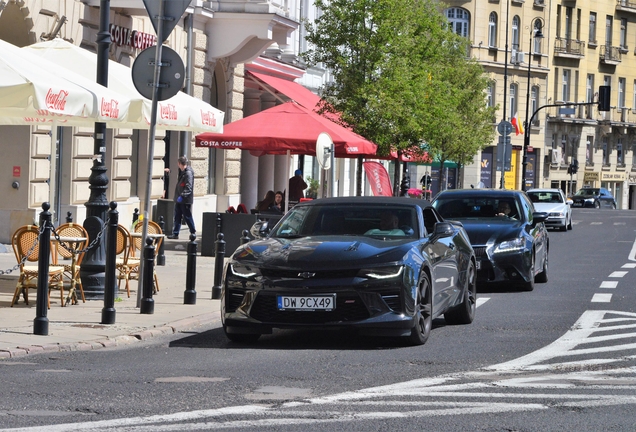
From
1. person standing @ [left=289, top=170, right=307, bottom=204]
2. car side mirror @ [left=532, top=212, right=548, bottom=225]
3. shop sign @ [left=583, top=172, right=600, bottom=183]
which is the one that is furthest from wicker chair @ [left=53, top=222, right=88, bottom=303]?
shop sign @ [left=583, top=172, right=600, bottom=183]

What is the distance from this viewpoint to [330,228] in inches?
481

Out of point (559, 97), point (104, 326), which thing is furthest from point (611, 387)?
point (559, 97)

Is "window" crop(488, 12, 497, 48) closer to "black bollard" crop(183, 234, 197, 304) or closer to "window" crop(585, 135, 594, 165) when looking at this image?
"window" crop(585, 135, 594, 165)

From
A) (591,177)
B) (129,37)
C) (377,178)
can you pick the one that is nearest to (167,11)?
(129,37)

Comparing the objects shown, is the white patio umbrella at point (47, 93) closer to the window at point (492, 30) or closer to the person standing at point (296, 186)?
the person standing at point (296, 186)

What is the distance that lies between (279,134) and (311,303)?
12479 millimetres

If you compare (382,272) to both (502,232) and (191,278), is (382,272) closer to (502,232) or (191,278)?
(191,278)

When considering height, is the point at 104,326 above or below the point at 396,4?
below

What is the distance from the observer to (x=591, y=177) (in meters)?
88.0

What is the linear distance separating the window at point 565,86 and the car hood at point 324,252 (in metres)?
Answer: 75.1

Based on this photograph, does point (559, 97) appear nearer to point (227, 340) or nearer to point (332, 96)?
point (332, 96)

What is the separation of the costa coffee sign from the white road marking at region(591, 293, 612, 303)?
41.1 ft

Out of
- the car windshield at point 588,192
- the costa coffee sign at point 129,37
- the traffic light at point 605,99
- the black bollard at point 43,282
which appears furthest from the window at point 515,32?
the black bollard at point 43,282

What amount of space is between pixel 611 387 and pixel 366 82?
23.2 m
